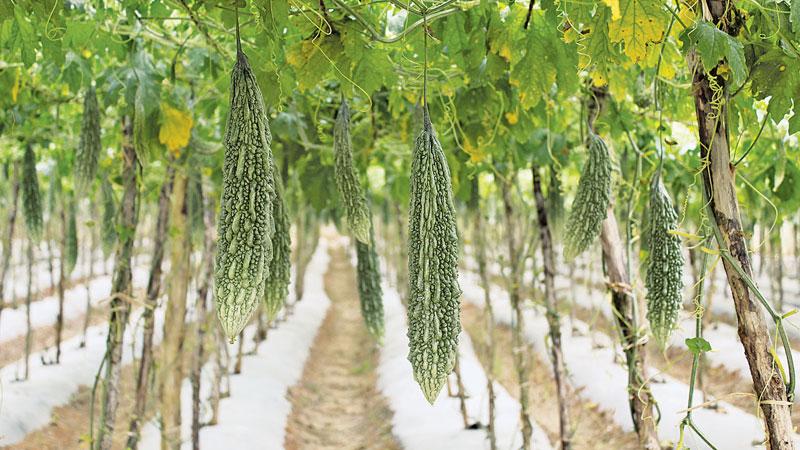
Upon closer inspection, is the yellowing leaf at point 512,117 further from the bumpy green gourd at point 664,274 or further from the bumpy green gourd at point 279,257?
the bumpy green gourd at point 279,257

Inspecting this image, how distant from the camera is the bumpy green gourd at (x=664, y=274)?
2027 mm

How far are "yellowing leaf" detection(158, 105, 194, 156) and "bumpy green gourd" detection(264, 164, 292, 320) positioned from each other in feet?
2.44

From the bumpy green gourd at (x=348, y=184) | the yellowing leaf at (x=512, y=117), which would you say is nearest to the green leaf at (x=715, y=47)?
the bumpy green gourd at (x=348, y=184)

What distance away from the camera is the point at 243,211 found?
124 centimetres

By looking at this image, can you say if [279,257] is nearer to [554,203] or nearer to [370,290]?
[370,290]

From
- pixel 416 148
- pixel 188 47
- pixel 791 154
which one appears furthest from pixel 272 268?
pixel 791 154

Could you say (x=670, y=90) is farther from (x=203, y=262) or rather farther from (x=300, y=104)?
(x=203, y=262)

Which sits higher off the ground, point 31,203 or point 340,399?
point 31,203

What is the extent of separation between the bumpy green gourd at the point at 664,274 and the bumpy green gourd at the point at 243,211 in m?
1.33

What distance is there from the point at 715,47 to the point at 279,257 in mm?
1123

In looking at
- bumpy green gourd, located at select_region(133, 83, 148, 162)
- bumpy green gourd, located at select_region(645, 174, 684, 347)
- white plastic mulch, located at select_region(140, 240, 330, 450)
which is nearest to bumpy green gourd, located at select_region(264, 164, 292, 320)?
bumpy green gourd, located at select_region(133, 83, 148, 162)

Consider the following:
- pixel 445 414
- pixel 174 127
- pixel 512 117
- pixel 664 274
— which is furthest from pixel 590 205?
pixel 445 414

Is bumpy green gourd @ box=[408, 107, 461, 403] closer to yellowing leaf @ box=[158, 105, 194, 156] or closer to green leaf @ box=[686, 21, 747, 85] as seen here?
green leaf @ box=[686, 21, 747, 85]

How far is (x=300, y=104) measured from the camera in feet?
8.92
